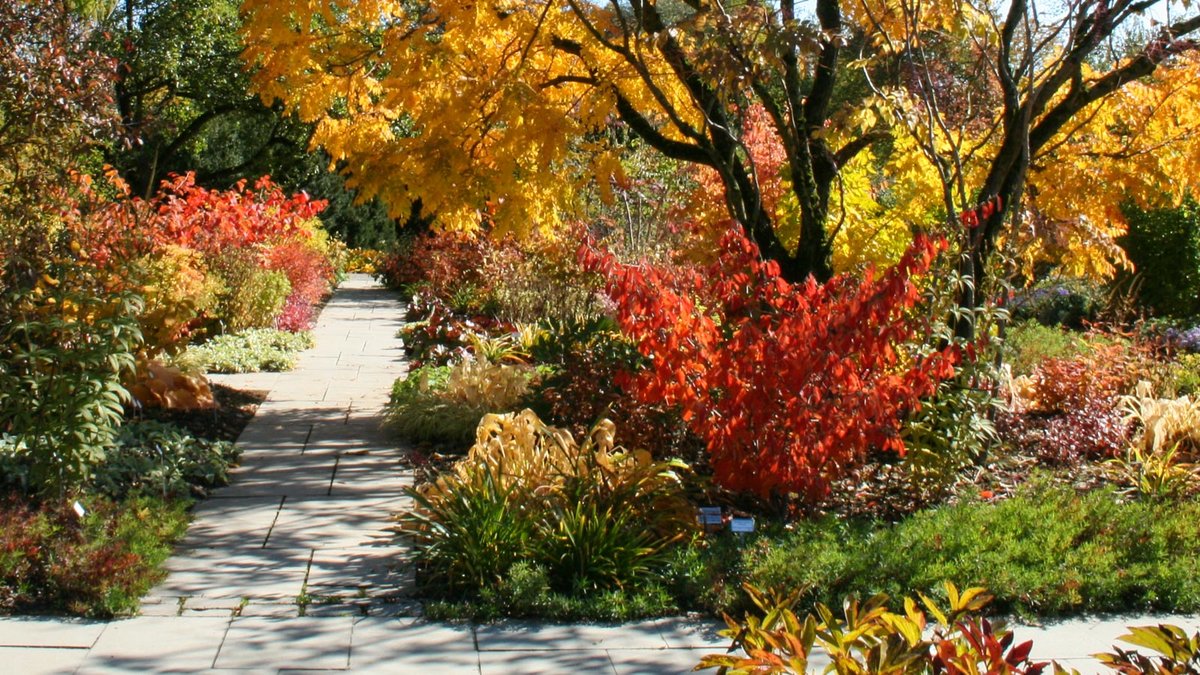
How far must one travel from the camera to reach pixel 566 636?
4.69m

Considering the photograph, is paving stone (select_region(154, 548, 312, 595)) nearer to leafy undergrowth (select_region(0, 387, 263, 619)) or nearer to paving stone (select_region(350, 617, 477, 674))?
leafy undergrowth (select_region(0, 387, 263, 619))

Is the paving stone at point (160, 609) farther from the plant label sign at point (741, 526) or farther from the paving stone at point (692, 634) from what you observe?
the plant label sign at point (741, 526)

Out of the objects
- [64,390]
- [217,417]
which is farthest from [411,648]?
[217,417]

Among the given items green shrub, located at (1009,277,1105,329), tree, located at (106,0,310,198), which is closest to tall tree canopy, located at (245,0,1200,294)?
green shrub, located at (1009,277,1105,329)

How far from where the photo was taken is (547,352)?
750cm

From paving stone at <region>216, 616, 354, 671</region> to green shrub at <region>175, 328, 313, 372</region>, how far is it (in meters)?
5.34

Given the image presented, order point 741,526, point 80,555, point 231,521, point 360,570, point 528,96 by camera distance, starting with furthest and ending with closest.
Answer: point 528,96 → point 231,521 → point 741,526 → point 360,570 → point 80,555

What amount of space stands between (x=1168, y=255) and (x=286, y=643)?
43.2 ft

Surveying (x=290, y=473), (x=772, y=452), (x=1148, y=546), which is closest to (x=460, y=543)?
(x=772, y=452)

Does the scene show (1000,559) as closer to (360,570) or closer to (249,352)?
(360,570)

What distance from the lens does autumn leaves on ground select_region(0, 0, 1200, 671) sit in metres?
5.19

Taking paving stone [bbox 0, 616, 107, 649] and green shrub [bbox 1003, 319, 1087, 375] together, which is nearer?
paving stone [bbox 0, 616, 107, 649]

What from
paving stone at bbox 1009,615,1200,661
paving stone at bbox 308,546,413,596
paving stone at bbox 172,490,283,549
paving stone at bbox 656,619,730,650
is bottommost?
paving stone at bbox 1009,615,1200,661

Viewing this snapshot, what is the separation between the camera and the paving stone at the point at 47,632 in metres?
4.46
